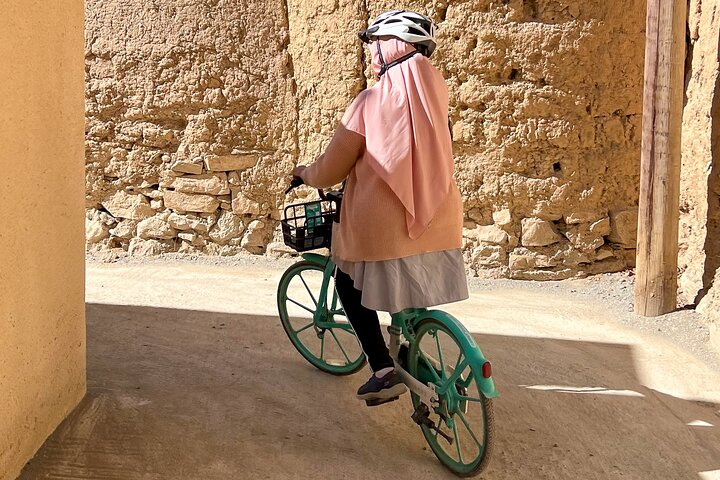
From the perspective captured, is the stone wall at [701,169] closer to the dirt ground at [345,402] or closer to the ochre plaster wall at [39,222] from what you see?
the dirt ground at [345,402]

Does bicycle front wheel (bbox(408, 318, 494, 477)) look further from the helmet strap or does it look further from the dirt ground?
the helmet strap

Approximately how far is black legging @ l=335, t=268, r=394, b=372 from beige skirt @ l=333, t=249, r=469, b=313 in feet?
0.61

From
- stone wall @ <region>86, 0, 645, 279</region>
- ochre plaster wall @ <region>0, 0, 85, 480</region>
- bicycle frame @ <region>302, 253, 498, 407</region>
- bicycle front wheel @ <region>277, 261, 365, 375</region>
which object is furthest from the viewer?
stone wall @ <region>86, 0, 645, 279</region>

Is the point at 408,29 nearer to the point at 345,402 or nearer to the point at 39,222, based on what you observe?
the point at 39,222

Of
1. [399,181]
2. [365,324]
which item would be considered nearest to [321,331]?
[365,324]

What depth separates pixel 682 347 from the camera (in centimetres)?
497

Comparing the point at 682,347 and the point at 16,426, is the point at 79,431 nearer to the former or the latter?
the point at 16,426

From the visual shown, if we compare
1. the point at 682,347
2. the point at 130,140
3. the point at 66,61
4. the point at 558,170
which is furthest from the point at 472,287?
the point at 66,61

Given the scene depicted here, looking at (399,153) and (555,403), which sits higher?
(399,153)

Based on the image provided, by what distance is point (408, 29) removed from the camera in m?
3.13

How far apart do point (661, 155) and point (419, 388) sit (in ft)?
9.74

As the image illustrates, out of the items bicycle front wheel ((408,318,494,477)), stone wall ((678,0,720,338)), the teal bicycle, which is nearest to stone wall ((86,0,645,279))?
stone wall ((678,0,720,338))

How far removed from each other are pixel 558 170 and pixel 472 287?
1155 millimetres

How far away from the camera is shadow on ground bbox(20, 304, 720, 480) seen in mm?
3145
